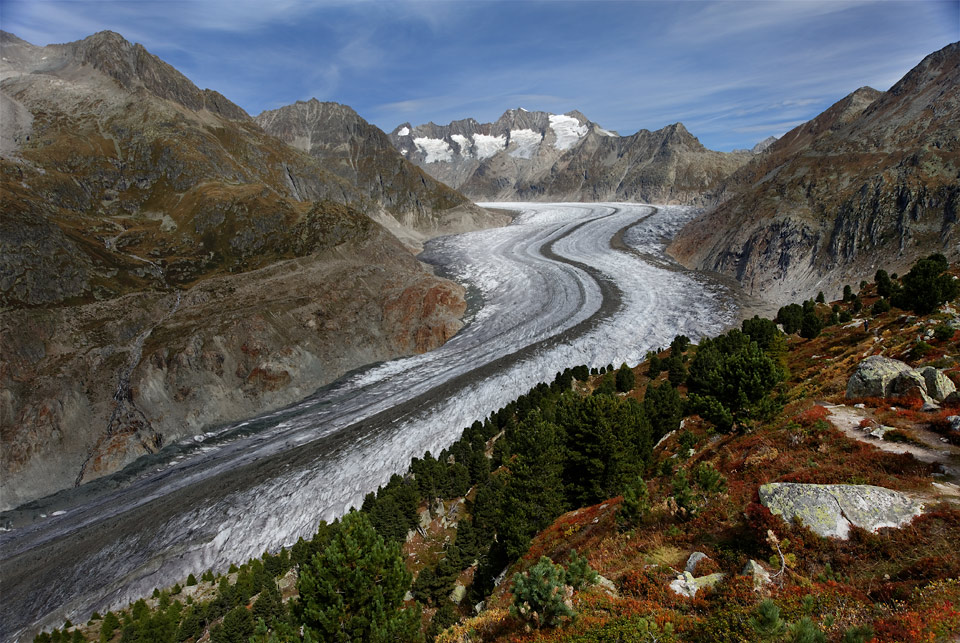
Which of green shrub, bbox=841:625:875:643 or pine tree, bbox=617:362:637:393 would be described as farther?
pine tree, bbox=617:362:637:393

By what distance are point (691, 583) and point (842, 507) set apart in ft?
12.7

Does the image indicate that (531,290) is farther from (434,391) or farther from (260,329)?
(260,329)

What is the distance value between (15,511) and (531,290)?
65.6 metres

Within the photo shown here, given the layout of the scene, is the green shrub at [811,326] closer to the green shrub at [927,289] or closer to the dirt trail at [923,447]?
the green shrub at [927,289]

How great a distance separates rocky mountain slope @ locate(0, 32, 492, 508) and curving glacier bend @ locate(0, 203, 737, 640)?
4.76 meters

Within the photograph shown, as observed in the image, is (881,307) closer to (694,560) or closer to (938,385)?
(938,385)

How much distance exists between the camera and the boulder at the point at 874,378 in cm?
1764

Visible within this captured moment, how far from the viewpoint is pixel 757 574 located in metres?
9.41

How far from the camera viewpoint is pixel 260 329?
5288cm

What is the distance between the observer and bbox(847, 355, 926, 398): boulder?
17.6 meters

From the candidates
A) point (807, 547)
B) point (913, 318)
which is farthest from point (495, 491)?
point (913, 318)

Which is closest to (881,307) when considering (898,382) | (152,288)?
(898,382)

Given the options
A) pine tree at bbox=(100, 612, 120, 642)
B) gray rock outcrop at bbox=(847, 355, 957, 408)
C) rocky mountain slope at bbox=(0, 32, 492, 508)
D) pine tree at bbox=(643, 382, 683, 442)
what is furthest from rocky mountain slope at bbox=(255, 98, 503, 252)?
gray rock outcrop at bbox=(847, 355, 957, 408)

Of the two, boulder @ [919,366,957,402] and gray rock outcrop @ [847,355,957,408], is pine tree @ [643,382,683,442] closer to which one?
gray rock outcrop @ [847,355,957,408]
